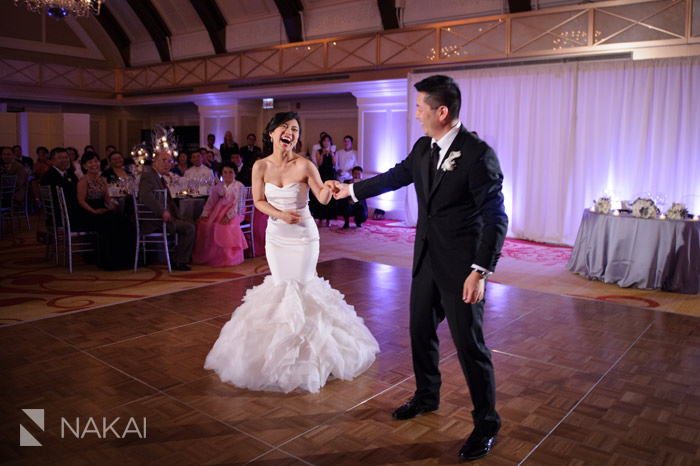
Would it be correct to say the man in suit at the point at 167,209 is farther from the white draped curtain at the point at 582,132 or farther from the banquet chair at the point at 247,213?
the white draped curtain at the point at 582,132

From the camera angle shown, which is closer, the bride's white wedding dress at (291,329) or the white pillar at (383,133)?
the bride's white wedding dress at (291,329)

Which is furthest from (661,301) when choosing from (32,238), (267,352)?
(32,238)

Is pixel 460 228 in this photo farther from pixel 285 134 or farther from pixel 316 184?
pixel 285 134

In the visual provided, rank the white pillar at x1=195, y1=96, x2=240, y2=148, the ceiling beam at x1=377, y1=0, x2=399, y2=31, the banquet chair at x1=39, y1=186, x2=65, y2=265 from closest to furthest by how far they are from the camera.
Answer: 1. the banquet chair at x1=39, y1=186, x2=65, y2=265
2. the ceiling beam at x1=377, y1=0, x2=399, y2=31
3. the white pillar at x1=195, y1=96, x2=240, y2=148

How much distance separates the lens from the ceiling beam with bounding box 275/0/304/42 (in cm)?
1262

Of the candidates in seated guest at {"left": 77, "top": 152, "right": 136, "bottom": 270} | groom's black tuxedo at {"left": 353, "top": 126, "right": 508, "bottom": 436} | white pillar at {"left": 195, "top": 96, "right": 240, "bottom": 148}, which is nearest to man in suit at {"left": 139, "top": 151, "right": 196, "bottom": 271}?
seated guest at {"left": 77, "top": 152, "right": 136, "bottom": 270}

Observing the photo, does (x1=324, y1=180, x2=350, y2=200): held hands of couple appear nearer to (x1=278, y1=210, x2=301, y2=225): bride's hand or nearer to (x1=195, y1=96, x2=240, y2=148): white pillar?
(x1=278, y1=210, x2=301, y2=225): bride's hand

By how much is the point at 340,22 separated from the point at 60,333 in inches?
382

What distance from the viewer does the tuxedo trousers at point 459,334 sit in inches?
100

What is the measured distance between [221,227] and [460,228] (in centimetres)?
494

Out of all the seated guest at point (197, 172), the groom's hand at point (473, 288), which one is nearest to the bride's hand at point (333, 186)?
the groom's hand at point (473, 288)

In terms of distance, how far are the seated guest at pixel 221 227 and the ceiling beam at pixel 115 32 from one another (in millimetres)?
12746

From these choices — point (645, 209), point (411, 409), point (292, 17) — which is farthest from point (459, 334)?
point (292, 17)

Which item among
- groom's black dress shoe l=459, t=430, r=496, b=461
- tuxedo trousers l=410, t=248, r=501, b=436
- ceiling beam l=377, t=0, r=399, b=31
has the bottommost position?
groom's black dress shoe l=459, t=430, r=496, b=461
